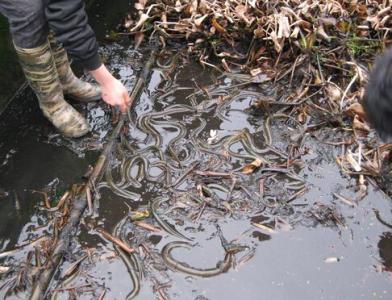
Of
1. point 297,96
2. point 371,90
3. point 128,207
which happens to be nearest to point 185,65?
point 297,96

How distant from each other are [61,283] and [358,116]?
93.4 inches

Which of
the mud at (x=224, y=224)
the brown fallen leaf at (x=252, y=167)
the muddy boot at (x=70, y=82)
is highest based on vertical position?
the muddy boot at (x=70, y=82)

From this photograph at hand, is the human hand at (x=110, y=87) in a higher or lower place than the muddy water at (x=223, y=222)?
higher

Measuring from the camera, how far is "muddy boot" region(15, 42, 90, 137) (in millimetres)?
3084

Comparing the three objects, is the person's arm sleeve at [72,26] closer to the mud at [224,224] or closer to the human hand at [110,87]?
the human hand at [110,87]

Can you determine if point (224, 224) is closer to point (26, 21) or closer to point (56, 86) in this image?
point (56, 86)

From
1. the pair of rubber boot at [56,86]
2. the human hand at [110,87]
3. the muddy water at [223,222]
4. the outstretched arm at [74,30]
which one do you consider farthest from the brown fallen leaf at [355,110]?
the pair of rubber boot at [56,86]

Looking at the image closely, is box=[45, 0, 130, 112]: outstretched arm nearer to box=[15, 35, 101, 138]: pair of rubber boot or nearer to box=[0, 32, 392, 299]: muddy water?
box=[15, 35, 101, 138]: pair of rubber boot

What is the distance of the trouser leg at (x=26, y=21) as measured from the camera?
2.77m

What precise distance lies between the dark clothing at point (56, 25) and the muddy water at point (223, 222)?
0.85m

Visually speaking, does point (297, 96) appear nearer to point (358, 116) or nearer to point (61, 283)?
point (358, 116)

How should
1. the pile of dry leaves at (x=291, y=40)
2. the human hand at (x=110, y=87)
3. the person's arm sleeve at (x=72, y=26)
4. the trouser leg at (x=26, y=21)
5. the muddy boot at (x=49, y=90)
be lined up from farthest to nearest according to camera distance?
the pile of dry leaves at (x=291, y=40) < the muddy boot at (x=49, y=90) < the human hand at (x=110, y=87) < the trouser leg at (x=26, y=21) < the person's arm sleeve at (x=72, y=26)

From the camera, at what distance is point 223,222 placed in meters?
2.94

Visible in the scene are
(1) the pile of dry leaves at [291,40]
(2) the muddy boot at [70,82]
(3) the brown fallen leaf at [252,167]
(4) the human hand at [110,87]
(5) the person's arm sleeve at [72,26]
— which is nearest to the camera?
(5) the person's arm sleeve at [72,26]
